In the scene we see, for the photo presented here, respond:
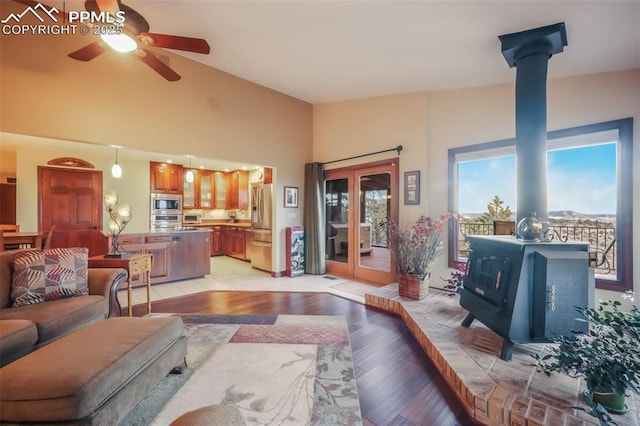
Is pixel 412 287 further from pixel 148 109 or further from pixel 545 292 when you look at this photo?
pixel 148 109

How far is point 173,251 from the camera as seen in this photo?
15.3 feet

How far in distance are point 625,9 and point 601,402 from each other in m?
2.96

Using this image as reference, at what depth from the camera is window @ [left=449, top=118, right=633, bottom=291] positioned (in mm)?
2707

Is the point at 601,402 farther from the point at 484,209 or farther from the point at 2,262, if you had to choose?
the point at 2,262

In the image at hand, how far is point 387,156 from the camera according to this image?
4.46 meters

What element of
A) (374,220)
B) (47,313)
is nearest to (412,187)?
(374,220)

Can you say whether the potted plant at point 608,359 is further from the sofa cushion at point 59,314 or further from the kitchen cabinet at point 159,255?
the kitchen cabinet at point 159,255

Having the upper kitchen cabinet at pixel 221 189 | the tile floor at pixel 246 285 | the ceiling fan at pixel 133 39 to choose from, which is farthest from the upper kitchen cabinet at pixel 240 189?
the ceiling fan at pixel 133 39

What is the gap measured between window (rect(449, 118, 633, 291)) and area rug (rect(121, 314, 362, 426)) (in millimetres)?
2595

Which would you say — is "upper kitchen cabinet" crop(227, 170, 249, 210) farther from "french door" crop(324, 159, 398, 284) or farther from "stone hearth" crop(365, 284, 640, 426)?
"stone hearth" crop(365, 284, 640, 426)

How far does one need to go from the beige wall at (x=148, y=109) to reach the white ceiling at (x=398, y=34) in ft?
2.15

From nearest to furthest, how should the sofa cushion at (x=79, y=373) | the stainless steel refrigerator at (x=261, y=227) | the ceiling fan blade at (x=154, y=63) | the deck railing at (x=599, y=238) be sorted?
the sofa cushion at (x=79, y=373), the ceiling fan blade at (x=154, y=63), the deck railing at (x=599, y=238), the stainless steel refrigerator at (x=261, y=227)

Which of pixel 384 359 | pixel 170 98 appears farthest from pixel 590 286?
pixel 170 98

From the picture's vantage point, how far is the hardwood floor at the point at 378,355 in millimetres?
1669
